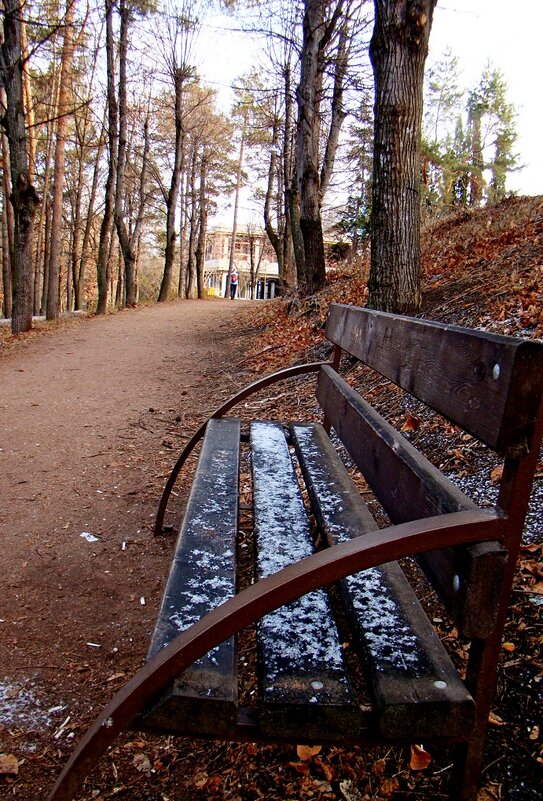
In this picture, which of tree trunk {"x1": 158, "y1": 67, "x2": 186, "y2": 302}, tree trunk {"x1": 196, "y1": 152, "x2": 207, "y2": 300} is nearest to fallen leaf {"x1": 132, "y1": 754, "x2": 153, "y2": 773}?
tree trunk {"x1": 158, "y1": 67, "x2": 186, "y2": 302}

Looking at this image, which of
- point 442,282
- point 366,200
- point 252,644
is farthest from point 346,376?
point 366,200

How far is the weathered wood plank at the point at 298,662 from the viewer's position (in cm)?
115

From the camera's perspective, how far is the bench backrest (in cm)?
109

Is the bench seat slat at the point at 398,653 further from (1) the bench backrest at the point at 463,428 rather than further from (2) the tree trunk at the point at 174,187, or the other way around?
(2) the tree trunk at the point at 174,187

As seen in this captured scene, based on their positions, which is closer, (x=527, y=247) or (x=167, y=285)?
(x=527, y=247)

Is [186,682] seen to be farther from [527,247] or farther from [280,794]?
[527,247]

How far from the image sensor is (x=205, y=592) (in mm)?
1509

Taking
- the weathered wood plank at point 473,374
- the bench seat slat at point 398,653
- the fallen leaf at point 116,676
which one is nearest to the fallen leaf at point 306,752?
the bench seat slat at point 398,653

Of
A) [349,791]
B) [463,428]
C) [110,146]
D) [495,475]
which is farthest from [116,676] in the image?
[110,146]

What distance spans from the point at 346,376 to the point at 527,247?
9.53 feet

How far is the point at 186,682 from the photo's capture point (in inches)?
46.8

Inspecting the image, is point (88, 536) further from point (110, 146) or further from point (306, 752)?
point (110, 146)

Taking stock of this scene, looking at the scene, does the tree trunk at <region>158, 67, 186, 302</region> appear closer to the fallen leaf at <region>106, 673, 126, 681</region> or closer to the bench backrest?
the fallen leaf at <region>106, 673, 126, 681</region>

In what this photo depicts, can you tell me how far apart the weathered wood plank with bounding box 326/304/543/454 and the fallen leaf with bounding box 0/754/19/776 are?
163 cm
